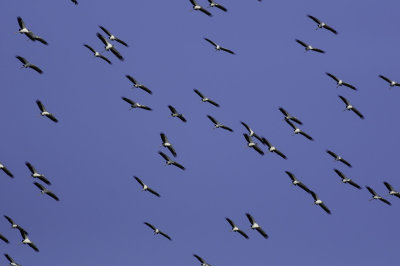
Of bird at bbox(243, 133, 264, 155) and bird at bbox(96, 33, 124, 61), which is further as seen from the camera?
bird at bbox(243, 133, 264, 155)

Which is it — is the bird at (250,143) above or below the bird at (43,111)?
above

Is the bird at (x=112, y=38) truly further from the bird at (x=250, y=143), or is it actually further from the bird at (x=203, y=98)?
the bird at (x=250, y=143)

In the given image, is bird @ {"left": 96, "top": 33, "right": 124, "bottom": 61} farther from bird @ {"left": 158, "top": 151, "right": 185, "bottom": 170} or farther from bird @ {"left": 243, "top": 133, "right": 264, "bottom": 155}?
bird @ {"left": 243, "top": 133, "right": 264, "bottom": 155}

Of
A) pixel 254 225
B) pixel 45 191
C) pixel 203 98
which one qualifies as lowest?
pixel 45 191

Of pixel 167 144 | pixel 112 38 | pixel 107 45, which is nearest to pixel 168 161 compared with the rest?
pixel 167 144

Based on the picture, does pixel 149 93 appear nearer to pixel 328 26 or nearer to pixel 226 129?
pixel 226 129

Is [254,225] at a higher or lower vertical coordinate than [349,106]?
lower

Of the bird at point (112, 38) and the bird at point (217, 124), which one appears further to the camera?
the bird at point (217, 124)

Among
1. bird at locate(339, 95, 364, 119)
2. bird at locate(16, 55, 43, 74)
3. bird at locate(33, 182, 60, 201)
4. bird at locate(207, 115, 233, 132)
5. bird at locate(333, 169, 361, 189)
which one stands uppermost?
bird at locate(339, 95, 364, 119)

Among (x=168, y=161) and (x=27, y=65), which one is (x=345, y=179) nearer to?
(x=168, y=161)

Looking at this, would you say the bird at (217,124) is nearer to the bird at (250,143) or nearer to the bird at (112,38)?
the bird at (250,143)

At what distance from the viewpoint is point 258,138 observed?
143 metres

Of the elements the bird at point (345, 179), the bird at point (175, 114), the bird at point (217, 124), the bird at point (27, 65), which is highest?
the bird at point (345, 179)

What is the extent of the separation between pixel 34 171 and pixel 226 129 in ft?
61.0
